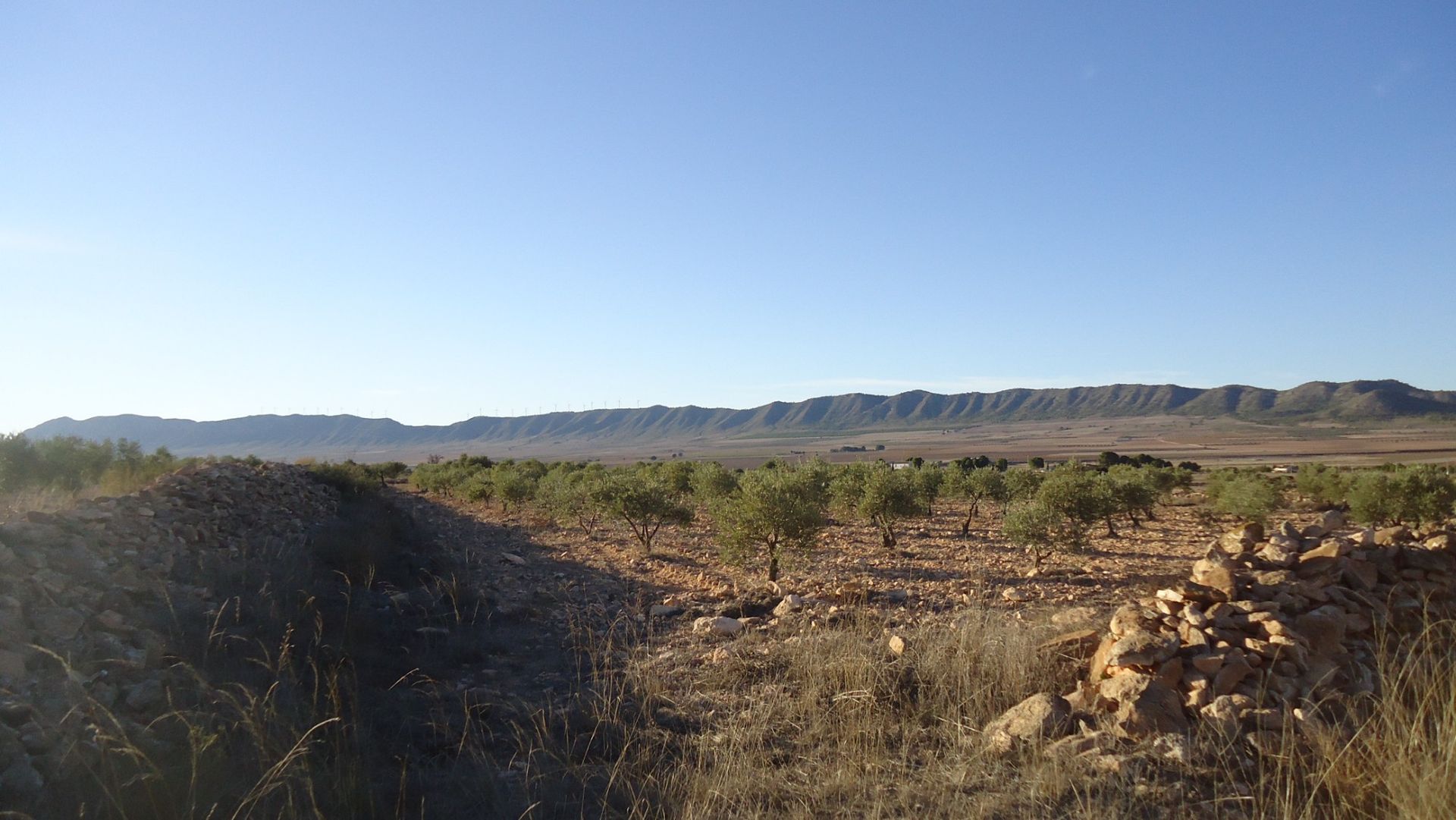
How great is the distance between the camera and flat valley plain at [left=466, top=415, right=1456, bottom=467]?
2943 inches

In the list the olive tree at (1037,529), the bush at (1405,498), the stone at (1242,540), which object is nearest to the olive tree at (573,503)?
the olive tree at (1037,529)

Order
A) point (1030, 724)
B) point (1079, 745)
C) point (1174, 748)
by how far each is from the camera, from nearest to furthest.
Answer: point (1174, 748)
point (1079, 745)
point (1030, 724)

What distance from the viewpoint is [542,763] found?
5.72 m

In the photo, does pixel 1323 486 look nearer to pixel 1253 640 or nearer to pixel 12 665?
pixel 1253 640

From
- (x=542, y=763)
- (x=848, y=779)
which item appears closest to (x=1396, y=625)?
(x=848, y=779)

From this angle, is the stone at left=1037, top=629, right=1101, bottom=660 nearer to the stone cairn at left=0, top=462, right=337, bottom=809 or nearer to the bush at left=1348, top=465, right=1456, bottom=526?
the stone cairn at left=0, top=462, right=337, bottom=809

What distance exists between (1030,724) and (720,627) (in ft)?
18.6

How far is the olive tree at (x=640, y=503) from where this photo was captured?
21.1 metres

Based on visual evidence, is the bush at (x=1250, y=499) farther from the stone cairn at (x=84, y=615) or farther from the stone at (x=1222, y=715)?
the stone cairn at (x=84, y=615)

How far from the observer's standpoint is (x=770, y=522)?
51.6 ft

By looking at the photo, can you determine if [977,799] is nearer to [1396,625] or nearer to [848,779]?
[848,779]

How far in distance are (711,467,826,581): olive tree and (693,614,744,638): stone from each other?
4.48 meters

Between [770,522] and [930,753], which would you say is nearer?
[930,753]

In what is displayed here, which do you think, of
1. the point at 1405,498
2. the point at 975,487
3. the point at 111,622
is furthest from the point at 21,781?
the point at 1405,498
